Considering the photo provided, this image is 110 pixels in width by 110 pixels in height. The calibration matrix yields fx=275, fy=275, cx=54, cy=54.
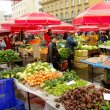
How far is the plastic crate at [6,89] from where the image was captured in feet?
21.7

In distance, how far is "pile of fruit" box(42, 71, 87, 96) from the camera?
579cm

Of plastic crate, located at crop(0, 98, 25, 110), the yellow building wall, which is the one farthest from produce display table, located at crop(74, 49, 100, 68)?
the yellow building wall

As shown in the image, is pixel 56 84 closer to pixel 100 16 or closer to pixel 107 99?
pixel 107 99

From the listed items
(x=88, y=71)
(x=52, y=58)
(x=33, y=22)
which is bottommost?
(x=88, y=71)

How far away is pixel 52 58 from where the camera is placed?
10773 millimetres

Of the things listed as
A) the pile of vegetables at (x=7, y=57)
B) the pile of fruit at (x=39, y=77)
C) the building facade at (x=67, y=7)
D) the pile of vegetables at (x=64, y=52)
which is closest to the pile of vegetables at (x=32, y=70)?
the pile of fruit at (x=39, y=77)

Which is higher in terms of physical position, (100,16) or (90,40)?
(100,16)

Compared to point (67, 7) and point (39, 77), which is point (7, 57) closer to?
point (39, 77)

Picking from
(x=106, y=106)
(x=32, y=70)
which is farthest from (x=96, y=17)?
(x=106, y=106)

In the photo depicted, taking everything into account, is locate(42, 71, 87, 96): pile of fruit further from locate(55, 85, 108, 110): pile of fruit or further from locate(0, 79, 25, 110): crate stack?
locate(0, 79, 25, 110): crate stack

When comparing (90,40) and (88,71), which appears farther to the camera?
(90,40)

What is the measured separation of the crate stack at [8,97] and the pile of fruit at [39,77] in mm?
→ 407

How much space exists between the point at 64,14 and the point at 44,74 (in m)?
54.8

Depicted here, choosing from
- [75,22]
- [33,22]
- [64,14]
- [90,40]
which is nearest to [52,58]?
[33,22]
